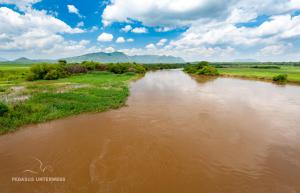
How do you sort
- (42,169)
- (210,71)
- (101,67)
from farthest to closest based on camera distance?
1. (101,67)
2. (210,71)
3. (42,169)

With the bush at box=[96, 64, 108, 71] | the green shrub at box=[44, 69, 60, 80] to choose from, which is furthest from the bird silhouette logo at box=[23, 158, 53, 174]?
the bush at box=[96, 64, 108, 71]

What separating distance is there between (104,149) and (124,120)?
13.9ft

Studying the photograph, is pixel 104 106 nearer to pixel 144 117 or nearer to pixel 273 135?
pixel 144 117

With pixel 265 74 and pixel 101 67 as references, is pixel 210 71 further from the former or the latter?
pixel 101 67

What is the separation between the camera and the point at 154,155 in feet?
26.9

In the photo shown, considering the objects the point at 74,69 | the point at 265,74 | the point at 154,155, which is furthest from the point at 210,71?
the point at 154,155

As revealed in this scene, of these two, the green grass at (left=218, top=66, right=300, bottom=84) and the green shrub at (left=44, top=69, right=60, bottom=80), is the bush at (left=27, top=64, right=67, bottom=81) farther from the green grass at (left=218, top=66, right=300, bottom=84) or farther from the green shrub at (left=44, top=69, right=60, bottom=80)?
the green grass at (left=218, top=66, right=300, bottom=84)

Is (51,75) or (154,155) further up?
(51,75)

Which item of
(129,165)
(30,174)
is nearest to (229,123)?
(129,165)

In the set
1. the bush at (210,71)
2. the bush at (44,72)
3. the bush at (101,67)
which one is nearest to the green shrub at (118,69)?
the bush at (101,67)

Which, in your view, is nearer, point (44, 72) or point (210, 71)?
point (44, 72)

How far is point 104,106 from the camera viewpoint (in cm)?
1554

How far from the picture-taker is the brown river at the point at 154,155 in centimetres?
626

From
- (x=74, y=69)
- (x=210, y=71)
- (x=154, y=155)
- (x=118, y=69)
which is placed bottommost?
(x=154, y=155)
